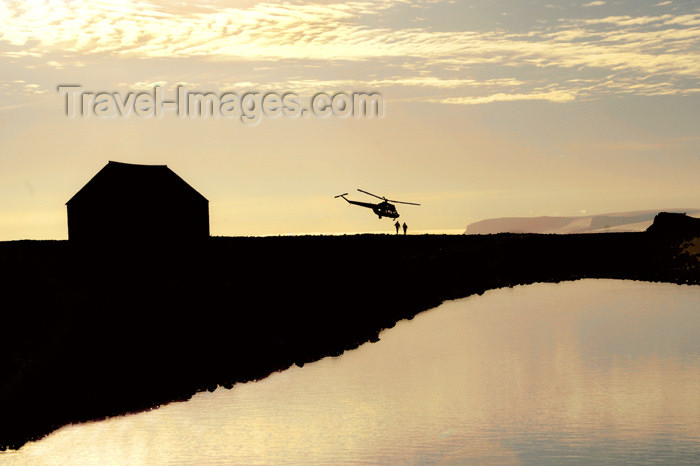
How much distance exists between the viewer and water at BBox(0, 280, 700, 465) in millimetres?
21078

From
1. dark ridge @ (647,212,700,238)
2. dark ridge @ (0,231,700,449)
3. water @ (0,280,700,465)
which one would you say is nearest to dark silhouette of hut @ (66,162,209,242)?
dark ridge @ (0,231,700,449)

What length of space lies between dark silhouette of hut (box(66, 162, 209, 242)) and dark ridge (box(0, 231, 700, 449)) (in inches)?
35.7

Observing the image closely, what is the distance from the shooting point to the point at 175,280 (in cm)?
4219

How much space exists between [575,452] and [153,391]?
13064 mm

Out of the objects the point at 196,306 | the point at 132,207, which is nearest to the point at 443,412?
the point at 196,306

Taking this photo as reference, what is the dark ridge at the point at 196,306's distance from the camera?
26016mm

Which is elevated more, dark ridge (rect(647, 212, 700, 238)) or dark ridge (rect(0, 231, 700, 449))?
dark ridge (rect(647, 212, 700, 238))

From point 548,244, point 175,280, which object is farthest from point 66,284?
point 548,244

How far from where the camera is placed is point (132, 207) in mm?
53281

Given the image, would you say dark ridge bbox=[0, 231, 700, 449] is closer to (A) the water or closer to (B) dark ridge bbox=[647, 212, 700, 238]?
(A) the water

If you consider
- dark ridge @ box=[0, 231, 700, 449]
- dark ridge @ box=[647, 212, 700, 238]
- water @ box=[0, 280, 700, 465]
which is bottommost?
water @ box=[0, 280, 700, 465]

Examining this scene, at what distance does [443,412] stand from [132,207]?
111 feet

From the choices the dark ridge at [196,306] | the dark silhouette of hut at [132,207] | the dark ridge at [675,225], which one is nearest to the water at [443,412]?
the dark ridge at [196,306]

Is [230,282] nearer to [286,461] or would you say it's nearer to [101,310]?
[101,310]
